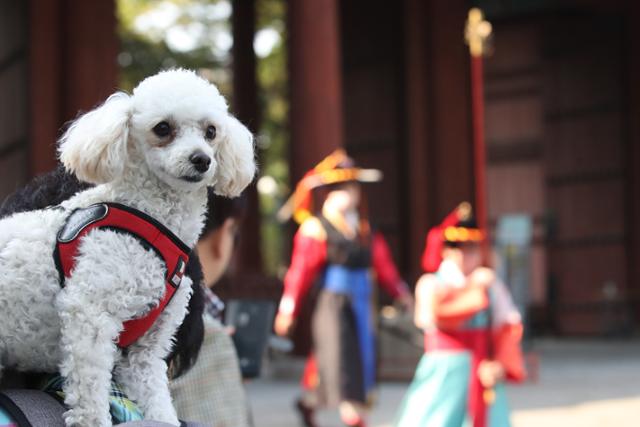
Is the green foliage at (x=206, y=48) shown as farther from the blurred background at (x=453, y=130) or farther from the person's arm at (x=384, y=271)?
the person's arm at (x=384, y=271)

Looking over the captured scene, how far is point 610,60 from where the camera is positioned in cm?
1788

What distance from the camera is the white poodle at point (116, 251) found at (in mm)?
1503

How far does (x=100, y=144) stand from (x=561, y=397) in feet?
27.9

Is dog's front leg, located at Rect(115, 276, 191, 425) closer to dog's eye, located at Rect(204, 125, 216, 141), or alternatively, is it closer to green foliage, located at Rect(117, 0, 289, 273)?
dog's eye, located at Rect(204, 125, 216, 141)

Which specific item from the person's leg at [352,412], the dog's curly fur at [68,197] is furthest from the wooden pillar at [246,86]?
the dog's curly fur at [68,197]

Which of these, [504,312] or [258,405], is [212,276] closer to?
[504,312]

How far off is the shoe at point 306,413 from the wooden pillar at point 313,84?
3755 millimetres

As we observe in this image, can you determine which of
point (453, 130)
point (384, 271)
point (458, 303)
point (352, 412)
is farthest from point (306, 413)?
point (453, 130)

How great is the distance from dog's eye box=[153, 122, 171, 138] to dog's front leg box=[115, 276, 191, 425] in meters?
0.22

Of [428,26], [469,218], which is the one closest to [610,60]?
[428,26]

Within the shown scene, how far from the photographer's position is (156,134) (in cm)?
164

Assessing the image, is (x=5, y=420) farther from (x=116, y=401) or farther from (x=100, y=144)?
(x=100, y=144)

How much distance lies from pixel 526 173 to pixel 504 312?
12215 mm

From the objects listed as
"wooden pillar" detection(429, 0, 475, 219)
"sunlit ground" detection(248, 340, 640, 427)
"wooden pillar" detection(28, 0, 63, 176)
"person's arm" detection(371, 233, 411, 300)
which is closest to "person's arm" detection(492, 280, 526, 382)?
"sunlit ground" detection(248, 340, 640, 427)
